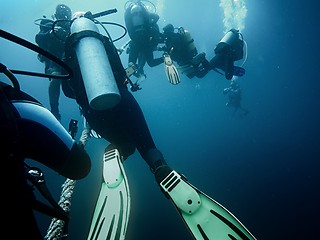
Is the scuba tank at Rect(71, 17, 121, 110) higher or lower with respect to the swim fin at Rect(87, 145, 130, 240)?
higher

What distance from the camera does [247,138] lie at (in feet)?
73.8

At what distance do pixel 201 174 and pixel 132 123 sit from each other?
1441cm

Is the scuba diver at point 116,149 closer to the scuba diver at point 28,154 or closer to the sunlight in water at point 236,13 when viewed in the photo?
the scuba diver at point 28,154

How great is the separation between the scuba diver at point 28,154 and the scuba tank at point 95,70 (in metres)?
0.58

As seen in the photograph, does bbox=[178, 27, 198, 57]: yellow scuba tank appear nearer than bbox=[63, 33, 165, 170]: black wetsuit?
No

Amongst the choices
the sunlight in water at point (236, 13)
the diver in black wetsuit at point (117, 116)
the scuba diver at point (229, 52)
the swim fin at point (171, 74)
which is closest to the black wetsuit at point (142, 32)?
the swim fin at point (171, 74)

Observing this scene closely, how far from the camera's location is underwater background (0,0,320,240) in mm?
11477

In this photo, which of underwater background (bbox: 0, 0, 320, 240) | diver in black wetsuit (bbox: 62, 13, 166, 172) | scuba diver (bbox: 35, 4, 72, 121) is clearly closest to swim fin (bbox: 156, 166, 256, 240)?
diver in black wetsuit (bbox: 62, 13, 166, 172)

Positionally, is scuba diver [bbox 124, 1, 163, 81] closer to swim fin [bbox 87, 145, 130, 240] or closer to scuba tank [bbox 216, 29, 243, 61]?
scuba tank [bbox 216, 29, 243, 61]

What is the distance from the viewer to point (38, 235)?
937 millimetres

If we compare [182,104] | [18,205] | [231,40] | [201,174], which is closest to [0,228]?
[18,205]

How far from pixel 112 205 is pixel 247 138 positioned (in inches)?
878

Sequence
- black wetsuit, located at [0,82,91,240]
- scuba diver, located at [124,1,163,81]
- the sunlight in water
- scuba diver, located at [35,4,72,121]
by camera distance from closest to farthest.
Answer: black wetsuit, located at [0,82,91,240] → scuba diver, located at [35,4,72,121] → scuba diver, located at [124,1,163,81] → the sunlight in water

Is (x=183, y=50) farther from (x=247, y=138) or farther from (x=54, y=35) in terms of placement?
(x=247, y=138)
